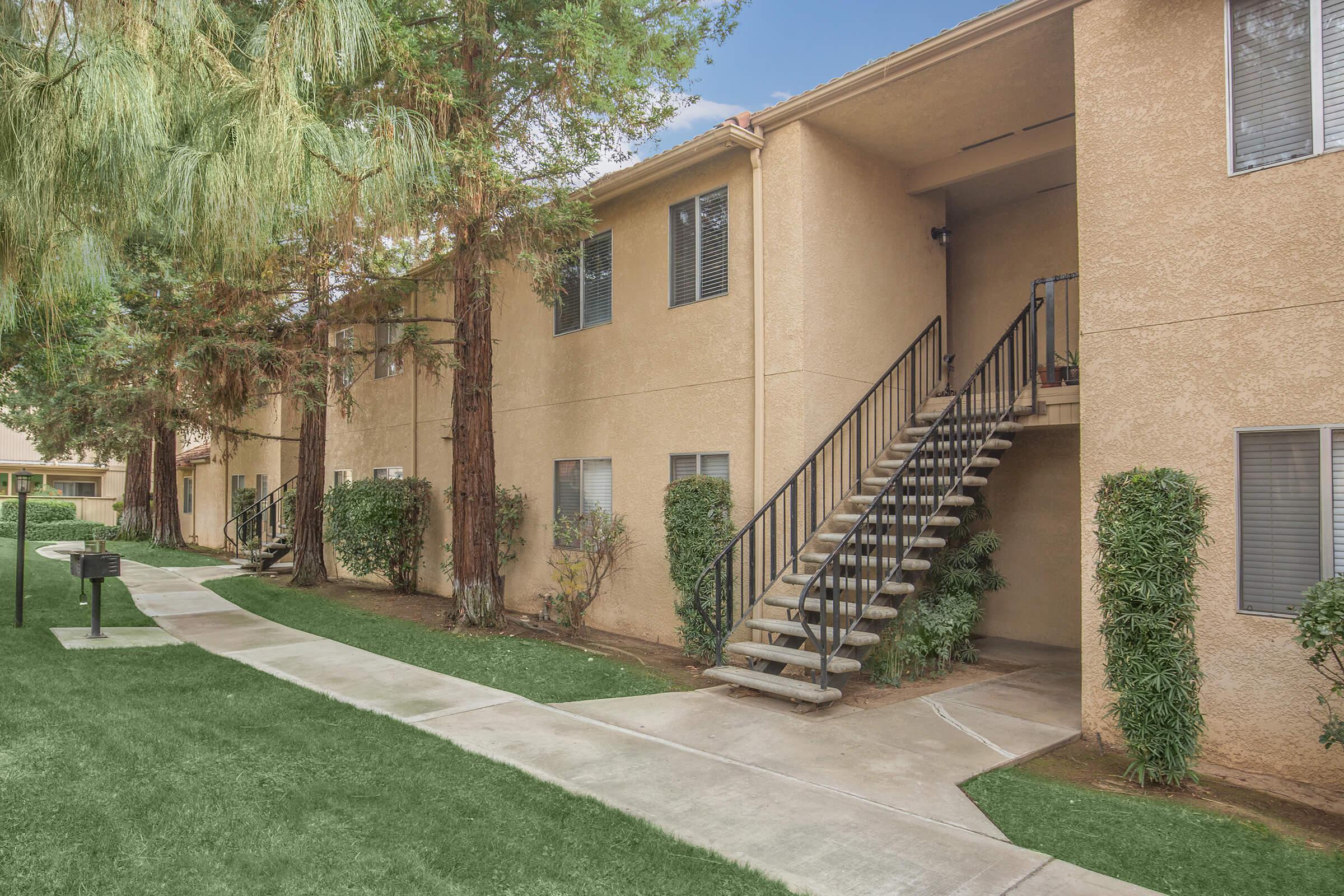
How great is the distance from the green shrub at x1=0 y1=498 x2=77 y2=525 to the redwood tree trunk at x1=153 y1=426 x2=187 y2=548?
8865mm

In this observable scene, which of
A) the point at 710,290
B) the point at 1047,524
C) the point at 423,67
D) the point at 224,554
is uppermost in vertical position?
the point at 423,67

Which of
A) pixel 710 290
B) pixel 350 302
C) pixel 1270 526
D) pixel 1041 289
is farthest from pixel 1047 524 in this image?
pixel 350 302

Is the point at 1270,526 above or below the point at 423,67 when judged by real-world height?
below

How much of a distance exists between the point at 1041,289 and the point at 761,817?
7442 millimetres

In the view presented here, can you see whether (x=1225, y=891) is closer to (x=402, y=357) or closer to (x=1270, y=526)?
(x=1270, y=526)

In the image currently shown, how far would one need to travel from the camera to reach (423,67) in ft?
25.6

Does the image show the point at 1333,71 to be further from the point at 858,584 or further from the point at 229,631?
the point at 229,631

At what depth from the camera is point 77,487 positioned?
127ft

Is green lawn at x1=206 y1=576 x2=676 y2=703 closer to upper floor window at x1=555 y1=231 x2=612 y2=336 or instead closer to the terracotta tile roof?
upper floor window at x1=555 y1=231 x2=612 y2=336

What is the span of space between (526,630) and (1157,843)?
7147mm

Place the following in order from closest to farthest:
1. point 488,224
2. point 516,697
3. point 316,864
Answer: point 316,864 → point 516,697 → point 488,224

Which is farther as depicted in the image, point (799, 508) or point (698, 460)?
point (698, 460)

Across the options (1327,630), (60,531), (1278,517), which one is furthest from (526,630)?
(60,531)

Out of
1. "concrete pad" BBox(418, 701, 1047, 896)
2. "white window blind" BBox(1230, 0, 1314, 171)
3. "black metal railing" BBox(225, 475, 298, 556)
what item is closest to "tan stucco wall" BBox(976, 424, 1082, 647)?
"white window blind" BBox(1230, 0, 1314, 171)
